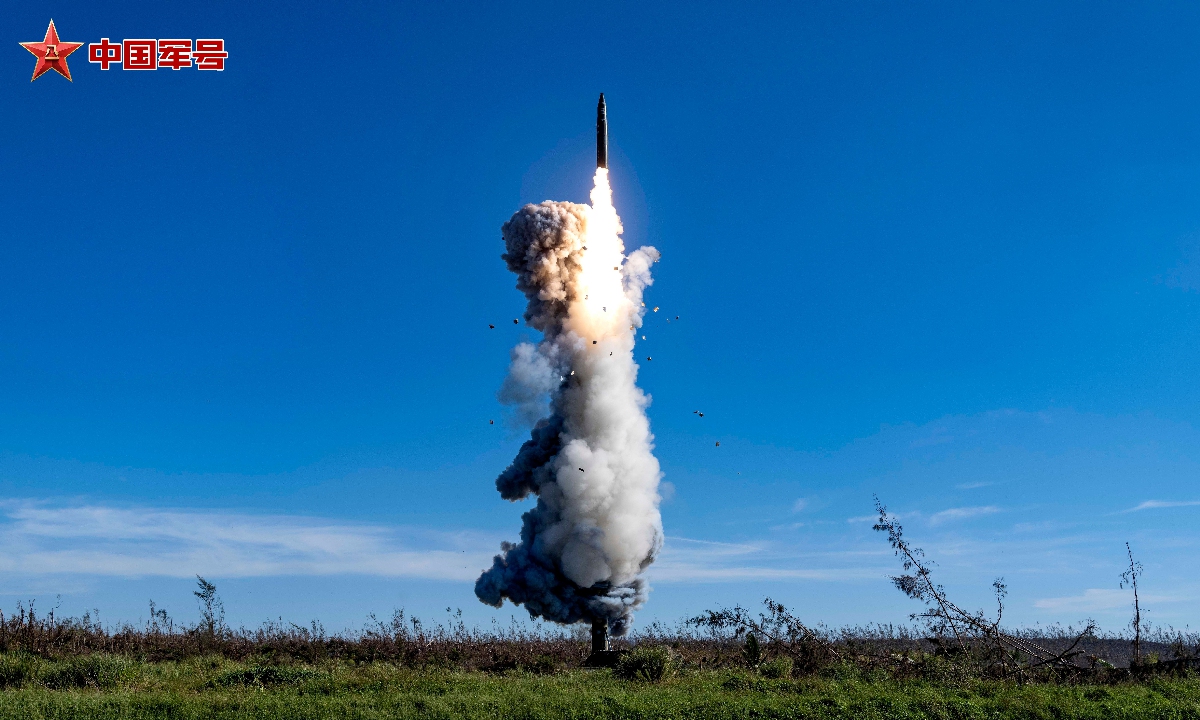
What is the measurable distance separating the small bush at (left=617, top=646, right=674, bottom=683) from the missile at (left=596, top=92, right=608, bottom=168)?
957 inches

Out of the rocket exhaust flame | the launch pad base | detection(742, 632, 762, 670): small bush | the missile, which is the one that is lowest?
the launch pad base

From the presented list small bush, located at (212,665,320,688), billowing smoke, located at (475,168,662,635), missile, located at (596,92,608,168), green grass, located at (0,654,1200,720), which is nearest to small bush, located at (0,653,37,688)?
green grass, located at (0,654,1200,720)

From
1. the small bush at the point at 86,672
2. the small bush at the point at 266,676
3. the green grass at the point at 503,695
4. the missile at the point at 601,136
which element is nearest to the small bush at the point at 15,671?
the green grass at the point at 503,695

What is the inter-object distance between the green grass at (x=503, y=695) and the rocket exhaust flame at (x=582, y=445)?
9.63 m

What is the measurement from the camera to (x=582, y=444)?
45.2 meters

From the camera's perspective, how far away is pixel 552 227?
1833 inches

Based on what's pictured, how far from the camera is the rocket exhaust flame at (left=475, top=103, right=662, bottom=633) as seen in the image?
44.4 meters

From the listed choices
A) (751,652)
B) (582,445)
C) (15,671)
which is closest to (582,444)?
(582,445)

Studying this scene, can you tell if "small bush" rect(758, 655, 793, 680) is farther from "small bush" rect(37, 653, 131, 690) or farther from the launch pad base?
"small bush" rect(37, 653, 131, 690)

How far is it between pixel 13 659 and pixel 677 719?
24.9m

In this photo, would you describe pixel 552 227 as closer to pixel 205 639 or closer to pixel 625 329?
pixel 625 329

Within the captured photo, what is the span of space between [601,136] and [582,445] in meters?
15.8

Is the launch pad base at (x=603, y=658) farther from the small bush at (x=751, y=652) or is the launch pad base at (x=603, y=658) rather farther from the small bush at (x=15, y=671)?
the small bush at (x=15, y=671)

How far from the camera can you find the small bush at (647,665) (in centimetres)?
3356
